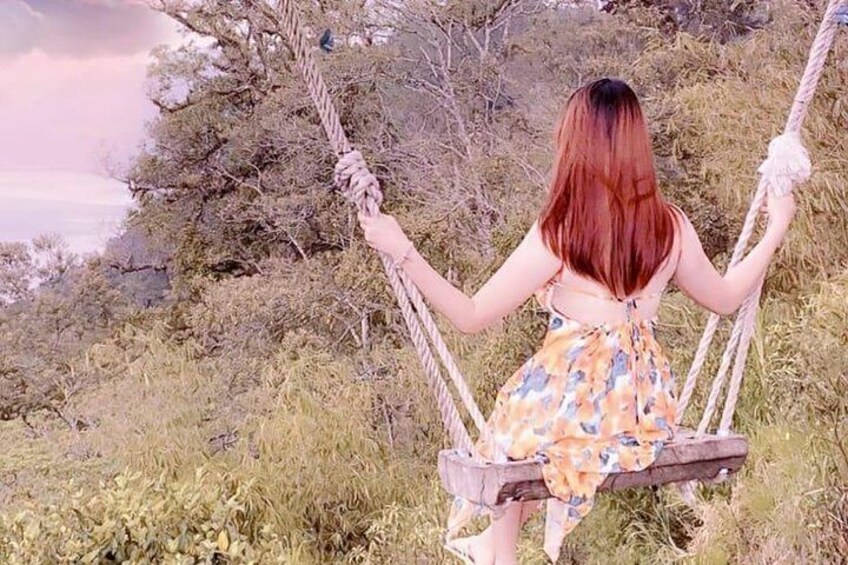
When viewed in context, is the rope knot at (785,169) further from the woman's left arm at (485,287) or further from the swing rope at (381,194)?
the woman's left arm at (485,287)

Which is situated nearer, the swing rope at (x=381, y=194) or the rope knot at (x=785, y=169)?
the swing rope at (x=381, y=194)

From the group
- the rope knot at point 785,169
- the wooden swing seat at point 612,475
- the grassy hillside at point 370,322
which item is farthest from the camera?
the grassy hillside at point 370,322

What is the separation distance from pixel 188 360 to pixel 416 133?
176 centimetres

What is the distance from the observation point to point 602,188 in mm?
1213

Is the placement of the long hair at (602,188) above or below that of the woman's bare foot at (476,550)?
above

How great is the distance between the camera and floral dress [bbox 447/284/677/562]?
124cm

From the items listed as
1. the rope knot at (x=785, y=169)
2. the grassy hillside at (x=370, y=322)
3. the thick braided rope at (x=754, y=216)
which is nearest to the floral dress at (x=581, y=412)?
the thick braided rope at (x=754, y=216)

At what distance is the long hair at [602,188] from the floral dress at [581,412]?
3.3 inches

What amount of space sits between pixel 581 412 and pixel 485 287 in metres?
0.20

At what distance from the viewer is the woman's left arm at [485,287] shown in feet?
3.92

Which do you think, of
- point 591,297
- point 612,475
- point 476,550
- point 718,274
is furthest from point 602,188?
point 476,550

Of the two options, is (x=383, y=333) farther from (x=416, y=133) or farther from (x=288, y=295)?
(x=416, y=133)

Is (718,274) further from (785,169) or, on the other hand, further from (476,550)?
(476,550)

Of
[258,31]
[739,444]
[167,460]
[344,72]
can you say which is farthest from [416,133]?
[739,444]
